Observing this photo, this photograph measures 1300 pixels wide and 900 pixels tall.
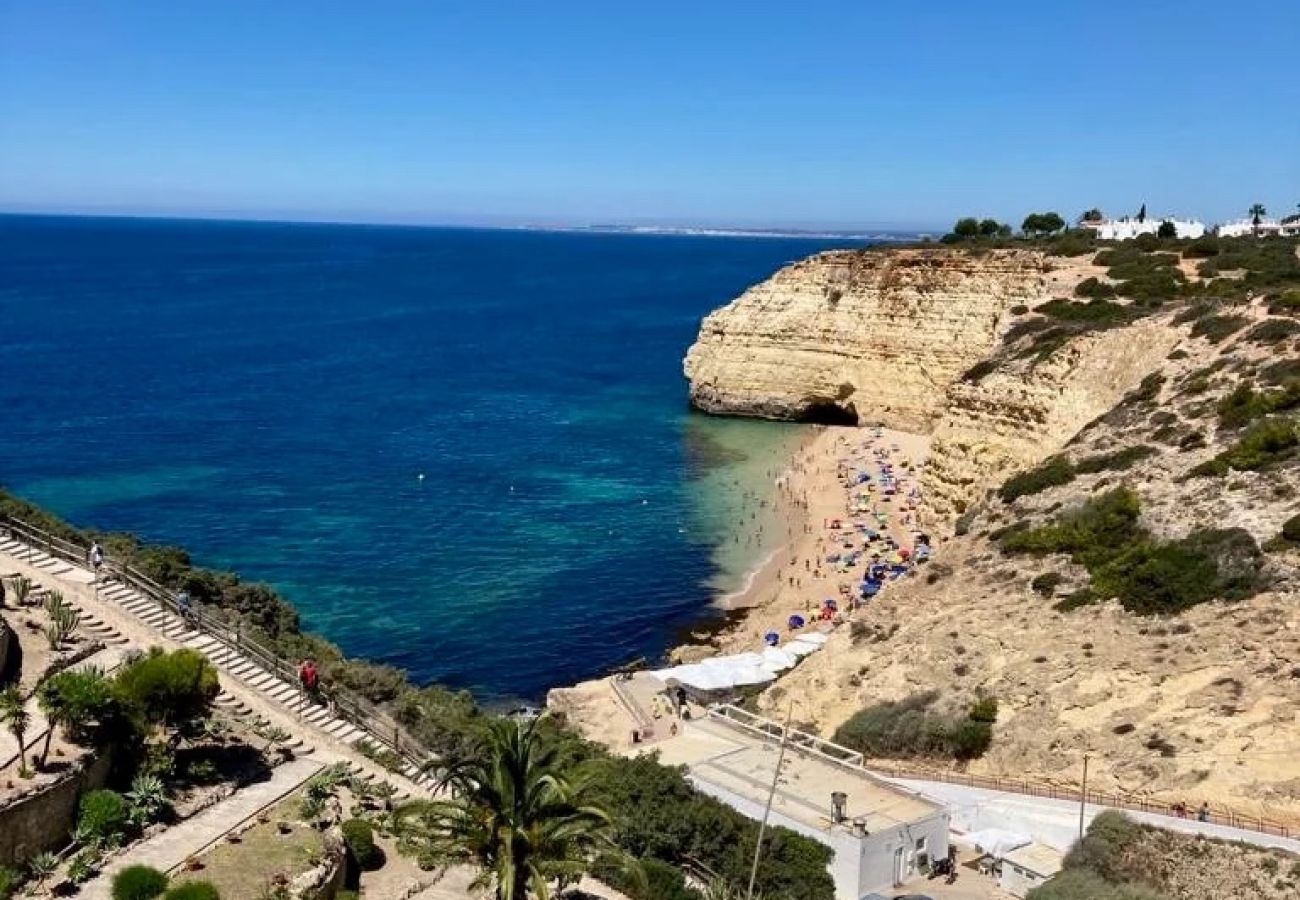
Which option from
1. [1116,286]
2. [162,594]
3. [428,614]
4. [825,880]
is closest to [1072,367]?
[1116,286]

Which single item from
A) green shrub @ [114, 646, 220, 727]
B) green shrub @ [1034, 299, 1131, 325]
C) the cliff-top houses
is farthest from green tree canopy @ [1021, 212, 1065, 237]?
green shrub @ [114, 646, 220, 727]

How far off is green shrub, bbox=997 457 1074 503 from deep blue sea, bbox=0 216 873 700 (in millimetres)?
14223

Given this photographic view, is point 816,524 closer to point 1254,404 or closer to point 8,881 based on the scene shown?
point 1254,404

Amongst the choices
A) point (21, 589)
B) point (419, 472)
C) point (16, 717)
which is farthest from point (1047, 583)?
point (419, 472)

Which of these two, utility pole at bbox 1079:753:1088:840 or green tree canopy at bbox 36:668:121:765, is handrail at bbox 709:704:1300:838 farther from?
green tree canopy at bbox 36:668:121:765

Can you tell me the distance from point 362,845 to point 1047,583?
19.1 metres

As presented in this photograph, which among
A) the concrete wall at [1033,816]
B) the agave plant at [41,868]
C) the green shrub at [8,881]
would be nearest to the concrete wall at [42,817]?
the agave plant at [41,868]

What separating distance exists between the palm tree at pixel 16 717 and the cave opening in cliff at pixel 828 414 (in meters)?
64.8

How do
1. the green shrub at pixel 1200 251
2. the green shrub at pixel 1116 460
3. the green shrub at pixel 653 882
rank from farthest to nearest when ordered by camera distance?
the green shrub at pixel 1200 251
the green shrub at pixel 1116 460
the green shrub at pixel 653 882

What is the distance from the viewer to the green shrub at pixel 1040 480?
35.9 metres

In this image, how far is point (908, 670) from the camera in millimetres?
27984

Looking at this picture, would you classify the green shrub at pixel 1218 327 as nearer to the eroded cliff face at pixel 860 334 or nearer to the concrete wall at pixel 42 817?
the eroded cliff face at pixel 860 334

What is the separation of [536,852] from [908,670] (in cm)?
1437

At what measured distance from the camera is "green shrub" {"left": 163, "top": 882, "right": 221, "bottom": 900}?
15.3 meters
